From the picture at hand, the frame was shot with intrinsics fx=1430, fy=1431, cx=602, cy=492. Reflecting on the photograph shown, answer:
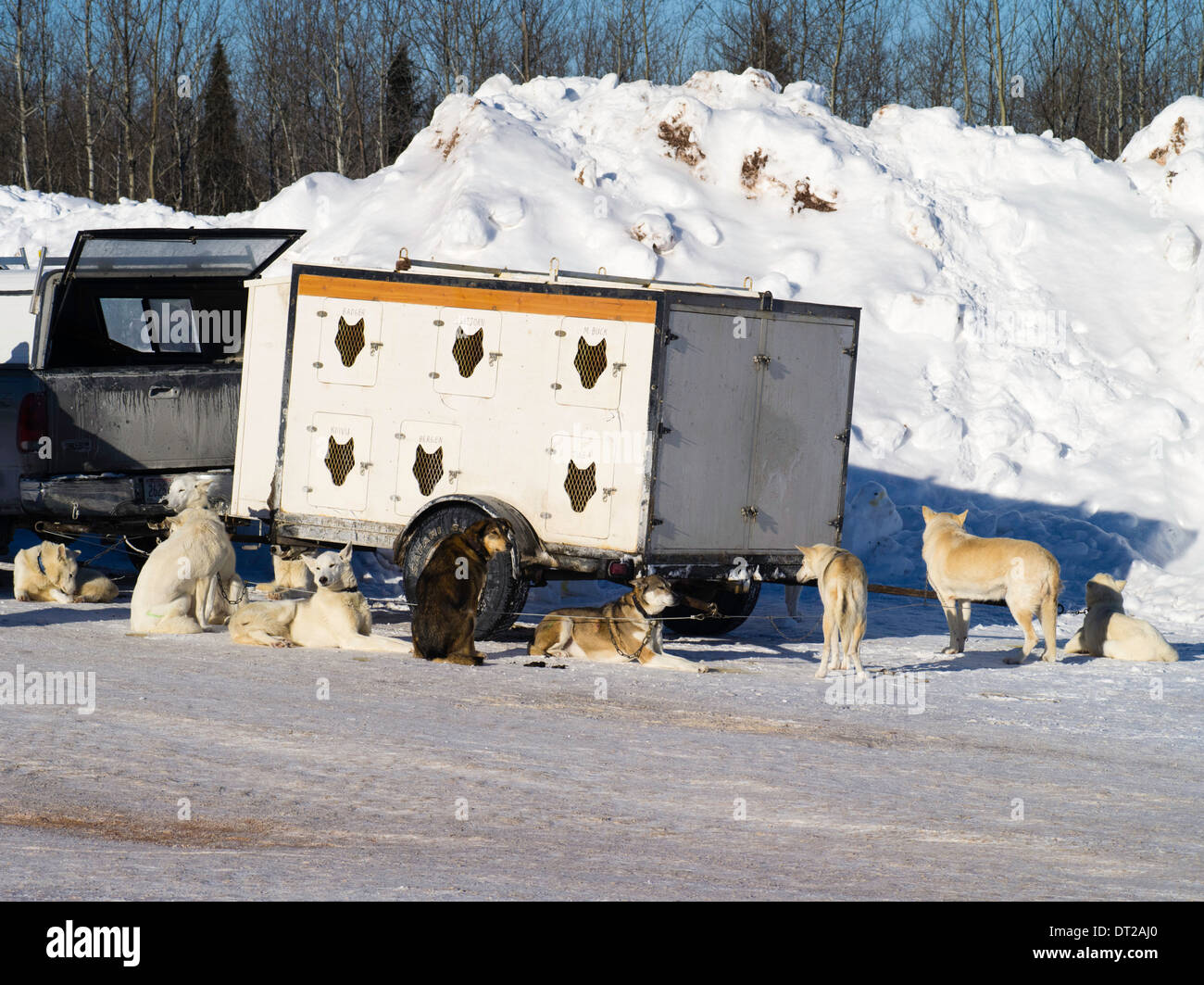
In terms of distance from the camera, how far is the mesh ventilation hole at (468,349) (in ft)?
38.0

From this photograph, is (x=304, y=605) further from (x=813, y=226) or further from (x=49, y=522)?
(x=813, y=226)

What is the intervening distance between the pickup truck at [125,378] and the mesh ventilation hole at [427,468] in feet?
8.12

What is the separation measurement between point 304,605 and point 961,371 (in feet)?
46.0

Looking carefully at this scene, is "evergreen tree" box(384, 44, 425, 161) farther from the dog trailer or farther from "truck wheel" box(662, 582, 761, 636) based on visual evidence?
"truck wheel" box(662, 582, 761, 636)

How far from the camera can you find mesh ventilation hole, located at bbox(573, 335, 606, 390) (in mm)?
11117

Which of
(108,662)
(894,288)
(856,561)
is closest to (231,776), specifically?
(108,662)

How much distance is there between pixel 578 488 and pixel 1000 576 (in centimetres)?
335

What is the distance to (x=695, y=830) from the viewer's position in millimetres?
5918

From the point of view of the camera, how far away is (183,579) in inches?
437

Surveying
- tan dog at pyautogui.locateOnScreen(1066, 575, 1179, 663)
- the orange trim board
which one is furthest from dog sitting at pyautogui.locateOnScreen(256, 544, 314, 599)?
tan dog at pyautogui.locateOnScreen(1066, 575, 1179, 663)

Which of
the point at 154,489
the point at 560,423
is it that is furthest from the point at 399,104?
the point at 560,423

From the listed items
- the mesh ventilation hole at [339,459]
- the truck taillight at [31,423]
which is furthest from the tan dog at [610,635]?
the truck taillight at [31,423]

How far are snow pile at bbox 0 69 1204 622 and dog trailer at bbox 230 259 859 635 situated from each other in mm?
5870

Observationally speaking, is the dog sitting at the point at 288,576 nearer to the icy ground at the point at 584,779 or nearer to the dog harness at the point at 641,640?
the icy ground at the point at 584,779
